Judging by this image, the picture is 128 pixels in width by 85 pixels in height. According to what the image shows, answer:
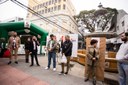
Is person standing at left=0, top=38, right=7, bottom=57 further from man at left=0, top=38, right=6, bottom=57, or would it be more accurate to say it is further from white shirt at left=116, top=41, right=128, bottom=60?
white shirt at left=116, top=41, right=128, bottom=60

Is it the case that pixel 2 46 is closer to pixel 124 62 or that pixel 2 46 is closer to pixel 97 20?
pixel 124 62

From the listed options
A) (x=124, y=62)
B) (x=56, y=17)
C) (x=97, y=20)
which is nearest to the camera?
(x=124, y=62)

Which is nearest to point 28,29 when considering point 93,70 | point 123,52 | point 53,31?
point 93,70

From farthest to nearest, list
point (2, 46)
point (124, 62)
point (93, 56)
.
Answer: point (2, 46) → point (93, 56) → point (124, 62)

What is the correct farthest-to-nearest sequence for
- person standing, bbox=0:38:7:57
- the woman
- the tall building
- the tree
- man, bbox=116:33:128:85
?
the tall building
the tree
person standing, bbox=0:38:7:57
the woman
man, bbox=116:33:128:85

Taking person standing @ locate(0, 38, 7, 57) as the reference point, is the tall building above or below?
above

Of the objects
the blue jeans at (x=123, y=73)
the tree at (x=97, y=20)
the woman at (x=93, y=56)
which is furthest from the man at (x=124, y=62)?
the tree at (x=97, y=20)

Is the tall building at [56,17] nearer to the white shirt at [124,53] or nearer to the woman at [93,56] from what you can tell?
the woman at [93,56]

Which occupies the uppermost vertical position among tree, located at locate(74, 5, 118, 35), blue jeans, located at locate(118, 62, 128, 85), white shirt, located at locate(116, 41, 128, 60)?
tree, located at locate(74, 5, 118, 35)

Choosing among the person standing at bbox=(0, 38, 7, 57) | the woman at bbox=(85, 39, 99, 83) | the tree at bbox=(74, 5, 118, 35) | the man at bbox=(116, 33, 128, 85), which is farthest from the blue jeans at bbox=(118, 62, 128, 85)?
the tree at bbox=(74, 5, 118, 35)

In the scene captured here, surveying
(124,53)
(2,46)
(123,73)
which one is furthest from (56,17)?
(123,73)

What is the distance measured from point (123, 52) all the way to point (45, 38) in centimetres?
1049

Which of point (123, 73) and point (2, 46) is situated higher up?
point (2, 46)

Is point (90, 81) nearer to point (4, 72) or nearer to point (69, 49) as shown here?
point (69, 49)
